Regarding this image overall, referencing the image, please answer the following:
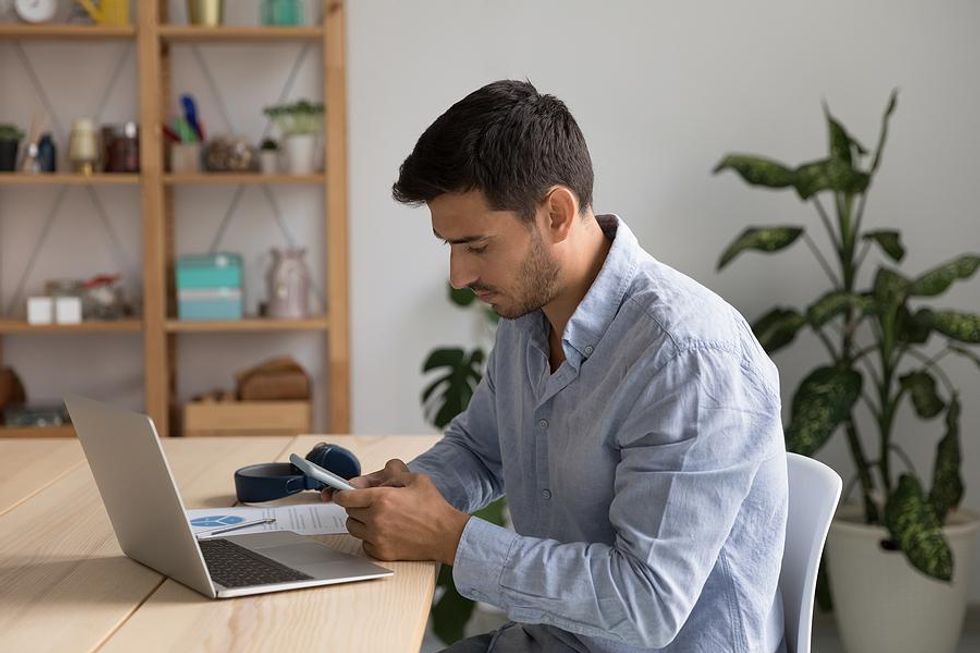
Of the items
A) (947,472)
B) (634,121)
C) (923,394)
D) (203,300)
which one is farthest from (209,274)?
(947,472)

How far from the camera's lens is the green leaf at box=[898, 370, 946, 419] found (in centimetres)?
303

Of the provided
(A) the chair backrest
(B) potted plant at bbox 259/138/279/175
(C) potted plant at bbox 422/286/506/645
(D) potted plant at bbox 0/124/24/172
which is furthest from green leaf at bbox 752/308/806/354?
(D) potted plant at bbox 0/124/24/172

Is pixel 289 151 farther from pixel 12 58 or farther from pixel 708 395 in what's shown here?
pixel 708 395

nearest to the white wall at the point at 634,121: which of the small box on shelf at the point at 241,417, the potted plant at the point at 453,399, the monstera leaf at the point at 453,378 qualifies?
the potted plant at the point at 453,399

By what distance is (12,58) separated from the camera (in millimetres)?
3584

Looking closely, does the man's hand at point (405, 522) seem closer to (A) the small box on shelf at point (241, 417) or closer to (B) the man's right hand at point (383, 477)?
(B) the man's right hand at point (383, 477)

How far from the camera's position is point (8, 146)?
11.4ft

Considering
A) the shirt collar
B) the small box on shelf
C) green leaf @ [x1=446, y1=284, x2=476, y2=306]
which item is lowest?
the small box on shelf

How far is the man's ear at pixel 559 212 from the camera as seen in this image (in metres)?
1.46

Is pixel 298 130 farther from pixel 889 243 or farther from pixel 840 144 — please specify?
pixel 889 243

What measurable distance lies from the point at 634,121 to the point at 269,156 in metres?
1.06

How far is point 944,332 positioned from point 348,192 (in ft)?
5.54

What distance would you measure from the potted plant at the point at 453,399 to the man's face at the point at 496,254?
1314 mm

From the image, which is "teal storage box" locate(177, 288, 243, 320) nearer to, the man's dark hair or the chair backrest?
the man's dark hair
